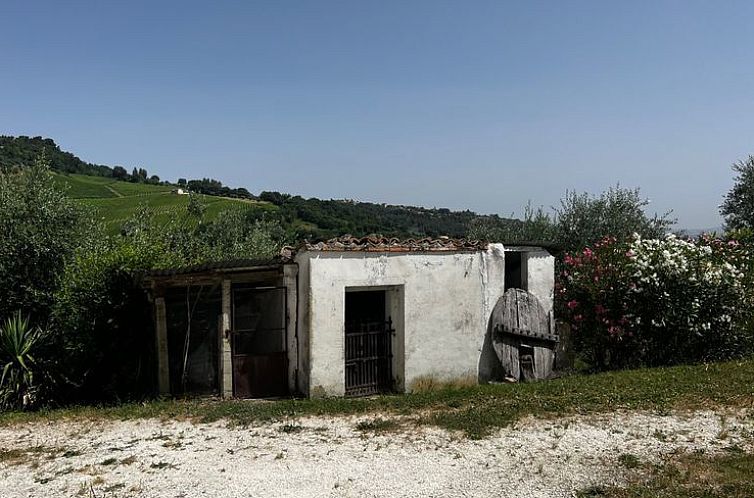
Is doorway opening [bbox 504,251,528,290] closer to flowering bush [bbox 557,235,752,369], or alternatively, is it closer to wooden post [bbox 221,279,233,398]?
flowering bush [bbox 557,235,752,369]

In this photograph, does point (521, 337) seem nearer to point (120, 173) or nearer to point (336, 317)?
point (336, 317)

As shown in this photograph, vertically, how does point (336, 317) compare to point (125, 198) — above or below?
below

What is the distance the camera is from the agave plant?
1167cm

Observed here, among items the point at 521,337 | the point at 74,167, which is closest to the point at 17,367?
the point at 521,337

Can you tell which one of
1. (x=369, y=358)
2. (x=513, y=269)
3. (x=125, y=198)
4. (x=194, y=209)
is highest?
(x=125, y=198)

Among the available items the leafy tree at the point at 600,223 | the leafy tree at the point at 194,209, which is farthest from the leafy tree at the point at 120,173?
the leafy tree at the point at 600,223

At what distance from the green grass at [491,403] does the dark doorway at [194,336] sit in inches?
69.5

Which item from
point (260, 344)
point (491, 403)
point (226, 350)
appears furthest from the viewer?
point (260, 344)

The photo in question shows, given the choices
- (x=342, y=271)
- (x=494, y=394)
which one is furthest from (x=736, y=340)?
(x=342, y=271)

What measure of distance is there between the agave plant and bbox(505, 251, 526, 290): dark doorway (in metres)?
10.6

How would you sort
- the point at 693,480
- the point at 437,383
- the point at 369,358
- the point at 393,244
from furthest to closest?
the point at 437,383, the point at 369,358, the point at 393,244, the point at 693,480

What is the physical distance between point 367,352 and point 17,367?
730cm

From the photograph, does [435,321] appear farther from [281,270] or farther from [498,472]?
[498,472]

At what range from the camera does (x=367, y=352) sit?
1152cm
